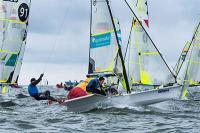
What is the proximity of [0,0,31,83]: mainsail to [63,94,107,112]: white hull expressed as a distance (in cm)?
1816

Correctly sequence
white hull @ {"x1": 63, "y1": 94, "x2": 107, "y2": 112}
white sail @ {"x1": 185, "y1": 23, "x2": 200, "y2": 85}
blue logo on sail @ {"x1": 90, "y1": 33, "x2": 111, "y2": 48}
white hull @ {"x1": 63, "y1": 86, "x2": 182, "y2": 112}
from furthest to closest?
1. white sail @ {"x1": 185, "y1": 23, "x2": 200, "y2": 85}
2. blue logo on sail @ {"x1": 90, "y1": 33, "x2": 111, "y2": 48}
3. white hull @ {"x1": 63, "y1": 86, "x2": 182, "y2": 112}
4. white hull @ {"x1": 63, "y1": 94, "x2": 107, "y2": 112}

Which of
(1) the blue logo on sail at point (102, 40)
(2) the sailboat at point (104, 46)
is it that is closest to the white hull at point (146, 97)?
(2) the sailboat at point (104, 46)

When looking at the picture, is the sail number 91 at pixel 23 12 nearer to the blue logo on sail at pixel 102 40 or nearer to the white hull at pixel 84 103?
the blue logo on sail at pixel 102 40

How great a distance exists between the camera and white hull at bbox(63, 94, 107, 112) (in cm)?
2394

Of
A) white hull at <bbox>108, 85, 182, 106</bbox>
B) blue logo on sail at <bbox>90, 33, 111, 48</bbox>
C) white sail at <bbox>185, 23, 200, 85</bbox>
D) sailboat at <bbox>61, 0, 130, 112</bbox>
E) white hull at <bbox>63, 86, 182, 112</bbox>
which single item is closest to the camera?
white hull at <bbox>63, 86, 182, 112</bbox>

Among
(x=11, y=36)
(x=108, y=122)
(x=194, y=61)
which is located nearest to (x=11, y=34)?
(x=11, y=36)

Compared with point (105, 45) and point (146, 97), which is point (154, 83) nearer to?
point (146, 97)

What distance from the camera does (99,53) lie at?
2797 cm

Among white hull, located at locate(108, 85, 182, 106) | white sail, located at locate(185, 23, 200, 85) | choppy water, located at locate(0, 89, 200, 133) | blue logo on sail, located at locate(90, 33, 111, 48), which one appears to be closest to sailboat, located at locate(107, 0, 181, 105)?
white hull, located at locate(108, 85, 182, 106)

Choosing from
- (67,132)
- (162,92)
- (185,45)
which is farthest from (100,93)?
(185,45)

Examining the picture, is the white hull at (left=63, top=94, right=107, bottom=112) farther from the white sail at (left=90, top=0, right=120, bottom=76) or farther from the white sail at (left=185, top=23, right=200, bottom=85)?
the white sail at (left=185, top=23, right=200, bottom=85)

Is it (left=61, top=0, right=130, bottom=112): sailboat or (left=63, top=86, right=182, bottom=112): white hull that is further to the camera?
(left=61, top=0, right=130, bottom=112): sailboat

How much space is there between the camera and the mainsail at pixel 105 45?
27688 millimetres

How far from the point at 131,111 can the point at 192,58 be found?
1810 centimetres
